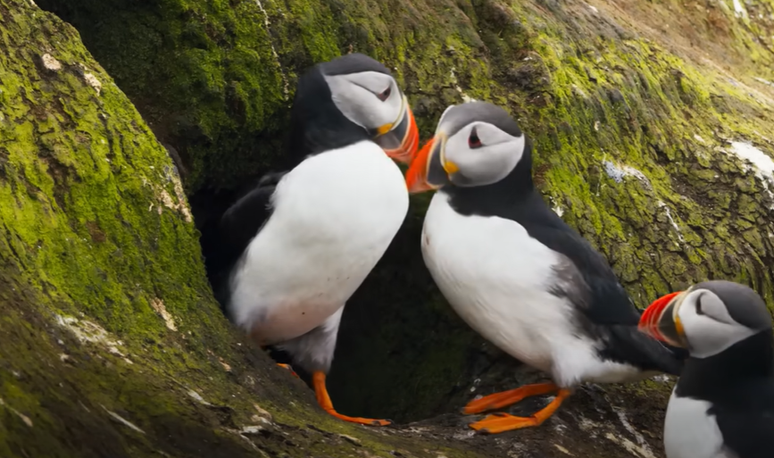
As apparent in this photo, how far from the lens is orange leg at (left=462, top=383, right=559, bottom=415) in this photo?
164 inches

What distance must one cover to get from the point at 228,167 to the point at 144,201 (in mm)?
1234

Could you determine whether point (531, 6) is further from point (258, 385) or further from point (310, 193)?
point (258, 385)

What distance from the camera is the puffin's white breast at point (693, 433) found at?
3.47 metres

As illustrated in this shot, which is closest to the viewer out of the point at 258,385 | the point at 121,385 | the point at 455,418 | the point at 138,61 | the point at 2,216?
the point at 121,385

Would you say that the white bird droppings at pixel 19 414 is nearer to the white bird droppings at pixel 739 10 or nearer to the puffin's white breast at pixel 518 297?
the puffin's white breast at pixel 518 297

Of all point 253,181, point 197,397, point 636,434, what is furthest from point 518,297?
point 197,397

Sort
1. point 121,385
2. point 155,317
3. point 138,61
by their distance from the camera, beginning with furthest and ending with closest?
point 138,61, point 155,317, point 121,385

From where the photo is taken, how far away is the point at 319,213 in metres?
3.72

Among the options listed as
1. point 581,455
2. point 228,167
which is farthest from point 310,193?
point 581,455

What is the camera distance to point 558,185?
488cm

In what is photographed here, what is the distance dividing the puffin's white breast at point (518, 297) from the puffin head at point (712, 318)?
1.25ft

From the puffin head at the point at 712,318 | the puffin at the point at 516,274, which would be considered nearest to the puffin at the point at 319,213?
the puffin at the point at 516,274

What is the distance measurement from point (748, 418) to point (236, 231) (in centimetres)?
228

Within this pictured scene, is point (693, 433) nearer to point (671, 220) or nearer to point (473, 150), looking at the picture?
point (473, 150)
